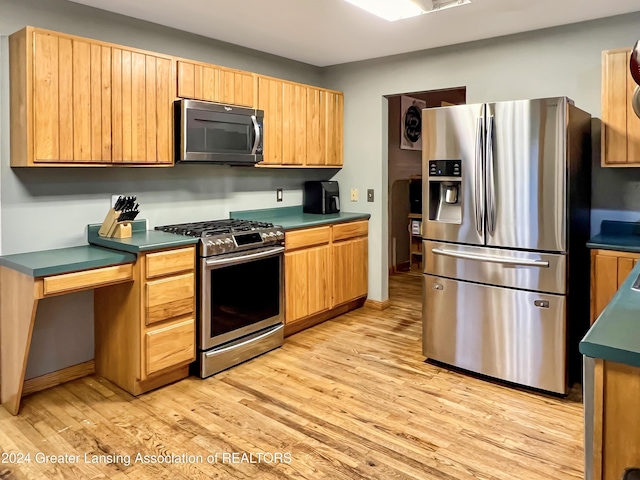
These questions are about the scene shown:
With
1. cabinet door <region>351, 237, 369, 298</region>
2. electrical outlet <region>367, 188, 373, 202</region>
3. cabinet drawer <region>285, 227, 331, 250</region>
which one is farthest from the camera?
electrical outlet <region>367, 188, 373, 202</region>

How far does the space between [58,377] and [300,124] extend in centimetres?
267

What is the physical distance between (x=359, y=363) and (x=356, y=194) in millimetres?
1897

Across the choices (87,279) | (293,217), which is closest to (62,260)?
(87,279)

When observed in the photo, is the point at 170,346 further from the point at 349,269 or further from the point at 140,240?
the point at 349,269

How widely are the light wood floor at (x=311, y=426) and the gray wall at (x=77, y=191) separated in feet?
1.15

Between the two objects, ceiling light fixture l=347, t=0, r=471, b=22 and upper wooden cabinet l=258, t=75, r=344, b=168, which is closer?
ceiling light fixture l=347, t=0, r=471, b=22

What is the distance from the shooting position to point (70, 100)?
8.76ft

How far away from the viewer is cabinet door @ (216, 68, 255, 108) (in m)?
3.49

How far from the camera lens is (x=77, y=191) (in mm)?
2986

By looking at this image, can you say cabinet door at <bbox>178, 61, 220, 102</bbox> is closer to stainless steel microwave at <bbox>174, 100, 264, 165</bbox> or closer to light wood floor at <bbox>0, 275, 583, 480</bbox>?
stainless steel microwave at <bbox>174, 100, 264, 165</bbox>

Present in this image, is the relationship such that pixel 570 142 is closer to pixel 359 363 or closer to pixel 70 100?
pixel 359 363

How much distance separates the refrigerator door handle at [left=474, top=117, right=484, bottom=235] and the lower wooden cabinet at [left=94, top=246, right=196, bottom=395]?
179 cm

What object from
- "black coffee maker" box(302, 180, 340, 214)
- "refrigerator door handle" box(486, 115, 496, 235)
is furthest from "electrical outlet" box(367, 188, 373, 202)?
"refrigerator door handle" box(486, 115, 496, 235)

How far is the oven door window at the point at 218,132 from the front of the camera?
3191mm
